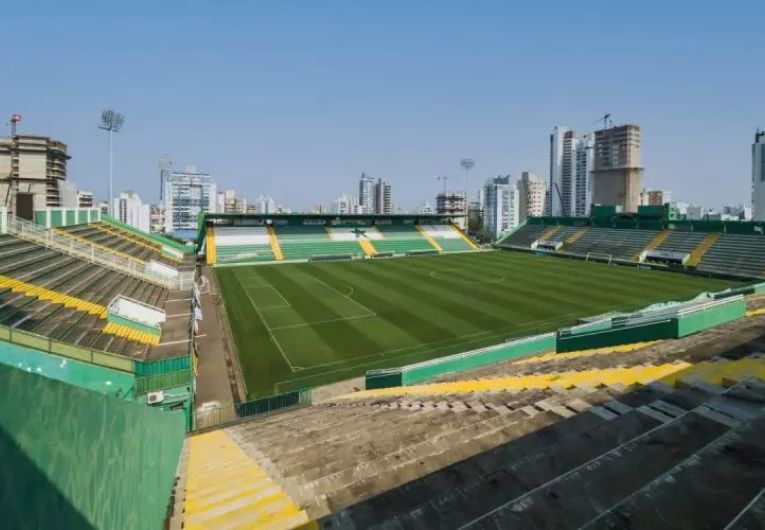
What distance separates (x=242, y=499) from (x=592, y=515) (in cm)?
402

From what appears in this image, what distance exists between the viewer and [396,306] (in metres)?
29.3

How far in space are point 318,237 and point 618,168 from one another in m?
89.5

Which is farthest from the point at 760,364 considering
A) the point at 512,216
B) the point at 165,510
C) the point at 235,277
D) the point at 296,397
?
the point at 512,216

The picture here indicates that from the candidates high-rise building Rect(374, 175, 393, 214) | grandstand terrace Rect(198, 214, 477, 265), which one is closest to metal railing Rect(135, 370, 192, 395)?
grandstand terrace Rect(198, 214, 477, 265)

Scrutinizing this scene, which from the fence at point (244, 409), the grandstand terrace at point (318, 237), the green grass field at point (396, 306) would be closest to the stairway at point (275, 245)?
the grandstand terrace at point (318, 237)

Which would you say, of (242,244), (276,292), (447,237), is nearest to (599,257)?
(447,237)

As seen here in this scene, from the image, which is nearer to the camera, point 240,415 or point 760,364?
point 760,364

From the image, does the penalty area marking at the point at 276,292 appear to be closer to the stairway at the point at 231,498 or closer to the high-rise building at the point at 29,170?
the high-rise building at the point at 29,170

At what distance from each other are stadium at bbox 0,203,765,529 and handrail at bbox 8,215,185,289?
125 millimetres

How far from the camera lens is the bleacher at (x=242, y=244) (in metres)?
48.6

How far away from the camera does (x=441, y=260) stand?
51.2 m

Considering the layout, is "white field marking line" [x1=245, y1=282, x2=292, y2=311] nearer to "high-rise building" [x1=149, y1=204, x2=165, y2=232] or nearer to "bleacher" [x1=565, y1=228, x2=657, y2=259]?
"bleacher" [x1=565, y1=228, x2=657, y2=259]

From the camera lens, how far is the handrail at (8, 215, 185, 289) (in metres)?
23.1

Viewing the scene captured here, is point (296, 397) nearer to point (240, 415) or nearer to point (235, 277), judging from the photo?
point (240, 415)
